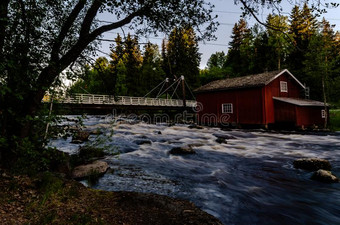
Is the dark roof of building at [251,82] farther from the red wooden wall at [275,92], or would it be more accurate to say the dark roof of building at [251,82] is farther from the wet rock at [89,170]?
the wet rock at [89,170]

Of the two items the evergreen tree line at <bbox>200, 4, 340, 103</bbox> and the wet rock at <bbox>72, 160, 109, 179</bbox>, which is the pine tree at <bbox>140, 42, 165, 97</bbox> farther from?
the wet rock at <bbox>72, 160, 109, 179</bbox>

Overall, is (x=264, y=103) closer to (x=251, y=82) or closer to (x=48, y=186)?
(x=251, y=82)

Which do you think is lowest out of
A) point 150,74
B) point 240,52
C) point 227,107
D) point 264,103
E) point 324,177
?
point 324,177

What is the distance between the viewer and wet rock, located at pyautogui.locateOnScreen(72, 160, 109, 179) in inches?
193

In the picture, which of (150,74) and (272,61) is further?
(150,74)

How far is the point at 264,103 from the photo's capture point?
664 inches

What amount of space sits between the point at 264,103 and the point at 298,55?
21937 millimetres

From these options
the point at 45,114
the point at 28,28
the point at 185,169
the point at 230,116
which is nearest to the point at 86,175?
the point at 45,114

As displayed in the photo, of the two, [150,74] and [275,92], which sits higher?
[150,74]

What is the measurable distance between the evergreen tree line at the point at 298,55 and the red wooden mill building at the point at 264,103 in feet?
6.05

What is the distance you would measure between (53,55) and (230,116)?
18.2 meters

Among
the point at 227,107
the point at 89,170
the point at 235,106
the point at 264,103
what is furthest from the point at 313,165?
the point at 227,107

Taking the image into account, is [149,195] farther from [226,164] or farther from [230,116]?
[230,116]

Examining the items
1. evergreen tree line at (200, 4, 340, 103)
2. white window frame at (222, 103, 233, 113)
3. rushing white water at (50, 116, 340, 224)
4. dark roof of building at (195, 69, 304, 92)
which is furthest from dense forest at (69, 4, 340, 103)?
rushing white water at (50, 116, 340, 224)
